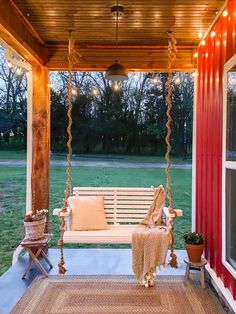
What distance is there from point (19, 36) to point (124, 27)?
3.84 ft

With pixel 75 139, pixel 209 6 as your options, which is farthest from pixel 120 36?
pixel 75 139

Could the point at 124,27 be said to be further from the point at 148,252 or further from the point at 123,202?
the point at 148,252

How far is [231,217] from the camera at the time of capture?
268 centimetres

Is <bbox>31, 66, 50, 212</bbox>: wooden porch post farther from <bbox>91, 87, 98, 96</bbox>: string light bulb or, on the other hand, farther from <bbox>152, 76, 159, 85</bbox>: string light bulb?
<bbox>152, 76, 159, 85</bbox>: string light bulb

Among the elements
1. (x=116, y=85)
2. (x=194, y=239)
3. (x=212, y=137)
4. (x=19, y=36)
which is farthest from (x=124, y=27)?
(x=194, y=239)

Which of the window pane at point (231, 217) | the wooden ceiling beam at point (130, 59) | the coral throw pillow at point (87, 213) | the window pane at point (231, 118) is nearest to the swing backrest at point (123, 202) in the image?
the coral throw pillow at point (87, 213)

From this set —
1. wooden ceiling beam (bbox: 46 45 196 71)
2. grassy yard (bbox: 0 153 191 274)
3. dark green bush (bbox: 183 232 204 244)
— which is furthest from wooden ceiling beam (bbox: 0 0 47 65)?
dark green bush (bbox: 183 232 204 244)

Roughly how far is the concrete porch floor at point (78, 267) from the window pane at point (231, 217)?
39.7 inches

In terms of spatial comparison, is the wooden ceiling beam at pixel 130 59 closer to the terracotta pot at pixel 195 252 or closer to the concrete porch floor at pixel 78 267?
the terracotta pot at pixel 195 252

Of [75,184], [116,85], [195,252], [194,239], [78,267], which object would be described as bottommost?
[78,267]

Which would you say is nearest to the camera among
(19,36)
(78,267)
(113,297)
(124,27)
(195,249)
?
(113,297)

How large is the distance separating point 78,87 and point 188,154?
226 centimetres

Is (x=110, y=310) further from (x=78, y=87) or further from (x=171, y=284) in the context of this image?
(x=78, y=87)

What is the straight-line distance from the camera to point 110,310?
2.69 m
